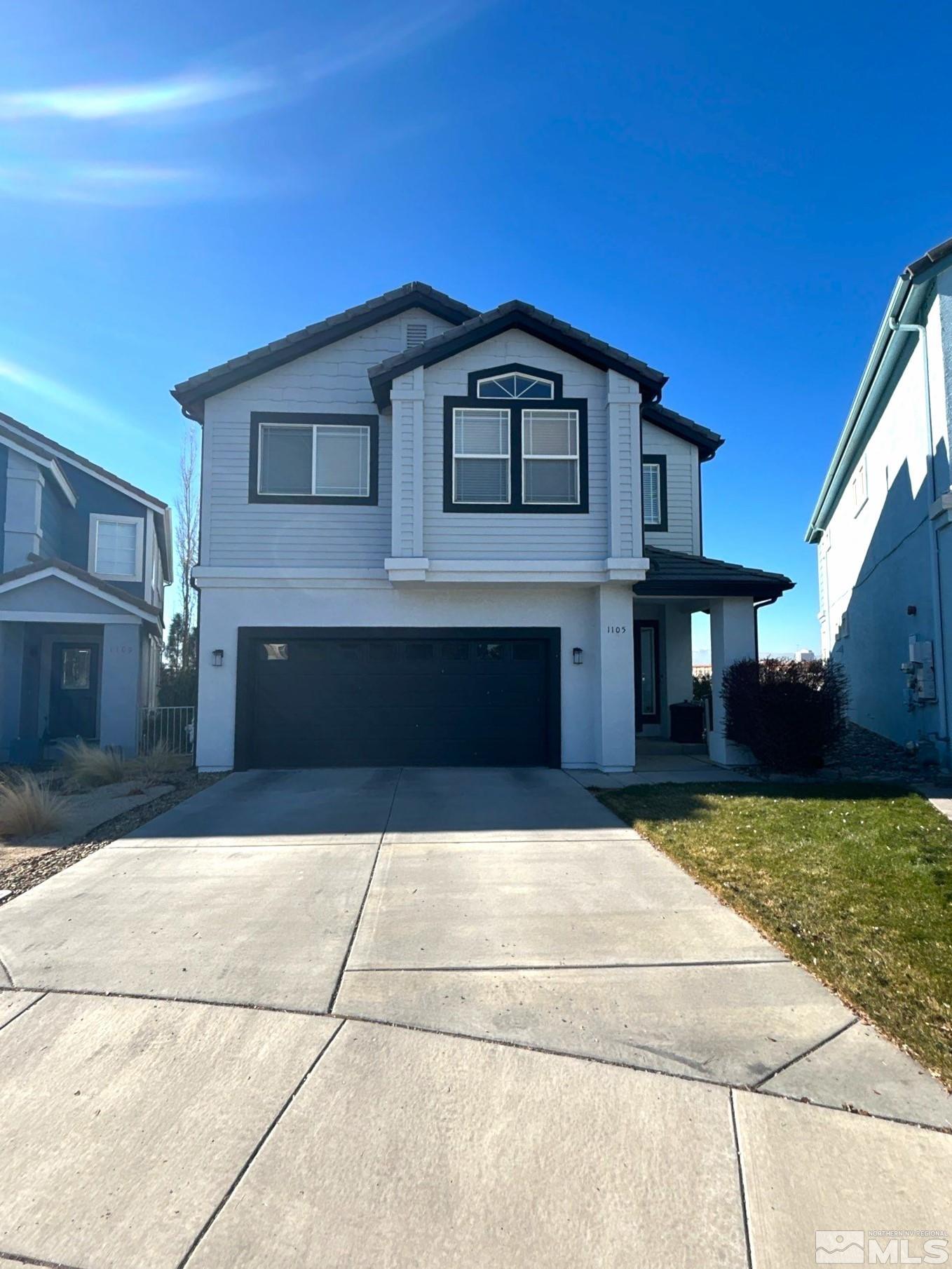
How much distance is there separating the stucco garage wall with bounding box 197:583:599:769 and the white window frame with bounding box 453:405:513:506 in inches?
51.8

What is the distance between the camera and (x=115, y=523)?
62.4 ft

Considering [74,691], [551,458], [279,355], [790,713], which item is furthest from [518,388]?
[74,691]

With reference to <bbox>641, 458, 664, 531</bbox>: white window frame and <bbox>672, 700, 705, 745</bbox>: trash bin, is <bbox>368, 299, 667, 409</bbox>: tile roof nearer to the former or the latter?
<bbox>641, 458, 664, 531</bbox>: white window frame

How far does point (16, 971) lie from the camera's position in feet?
13.8

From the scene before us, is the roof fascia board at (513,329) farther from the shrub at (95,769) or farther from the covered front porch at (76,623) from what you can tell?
the shrub at (95,769)

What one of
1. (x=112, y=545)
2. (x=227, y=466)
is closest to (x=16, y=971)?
(x=227, y=466)

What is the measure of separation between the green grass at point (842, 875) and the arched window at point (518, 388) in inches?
241

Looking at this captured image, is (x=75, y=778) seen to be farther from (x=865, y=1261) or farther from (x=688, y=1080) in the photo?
(x=865, y=1261)

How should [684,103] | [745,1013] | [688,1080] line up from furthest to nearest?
[684,103], [745,1013], [688,1080]

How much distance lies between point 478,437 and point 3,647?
9.15 meters

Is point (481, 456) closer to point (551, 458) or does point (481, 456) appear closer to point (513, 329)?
point (551, 458)

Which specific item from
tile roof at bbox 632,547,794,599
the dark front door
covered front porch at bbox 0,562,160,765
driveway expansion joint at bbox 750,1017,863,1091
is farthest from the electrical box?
the dark front door

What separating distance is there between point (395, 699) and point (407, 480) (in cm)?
340

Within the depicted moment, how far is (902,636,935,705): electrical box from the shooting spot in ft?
36.2
